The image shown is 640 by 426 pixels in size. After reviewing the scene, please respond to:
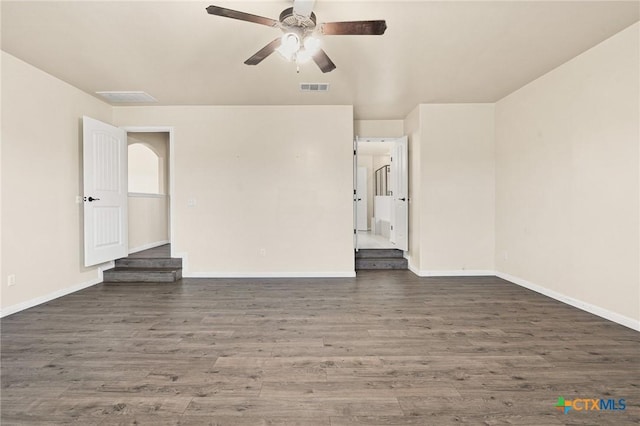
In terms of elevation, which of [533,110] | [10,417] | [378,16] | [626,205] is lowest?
[10,417]

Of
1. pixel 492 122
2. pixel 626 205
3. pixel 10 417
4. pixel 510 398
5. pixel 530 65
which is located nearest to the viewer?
pixel 10 417

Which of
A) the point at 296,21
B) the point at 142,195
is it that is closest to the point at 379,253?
the point at 296,21

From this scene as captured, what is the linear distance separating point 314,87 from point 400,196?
2515mm

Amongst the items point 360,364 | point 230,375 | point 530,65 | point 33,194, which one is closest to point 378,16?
point 530,65

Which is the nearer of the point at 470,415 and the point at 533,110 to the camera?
the point at 470,415

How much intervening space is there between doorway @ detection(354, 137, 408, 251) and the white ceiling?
145 centimetres

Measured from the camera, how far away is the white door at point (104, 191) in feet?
13.1

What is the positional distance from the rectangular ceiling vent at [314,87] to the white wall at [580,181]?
106 inches

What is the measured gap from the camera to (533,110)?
3.85 meters

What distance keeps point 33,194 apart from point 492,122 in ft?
20.4

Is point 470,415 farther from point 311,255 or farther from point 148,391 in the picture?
point 311,255

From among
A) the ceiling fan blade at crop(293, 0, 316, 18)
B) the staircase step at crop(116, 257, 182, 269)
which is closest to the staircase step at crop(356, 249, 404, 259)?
the staircase step at crop(116, 257, 182, 269)

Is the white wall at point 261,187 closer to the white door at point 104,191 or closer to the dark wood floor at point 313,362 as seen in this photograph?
the white door at point 104,191

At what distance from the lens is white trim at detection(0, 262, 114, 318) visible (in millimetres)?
3096
